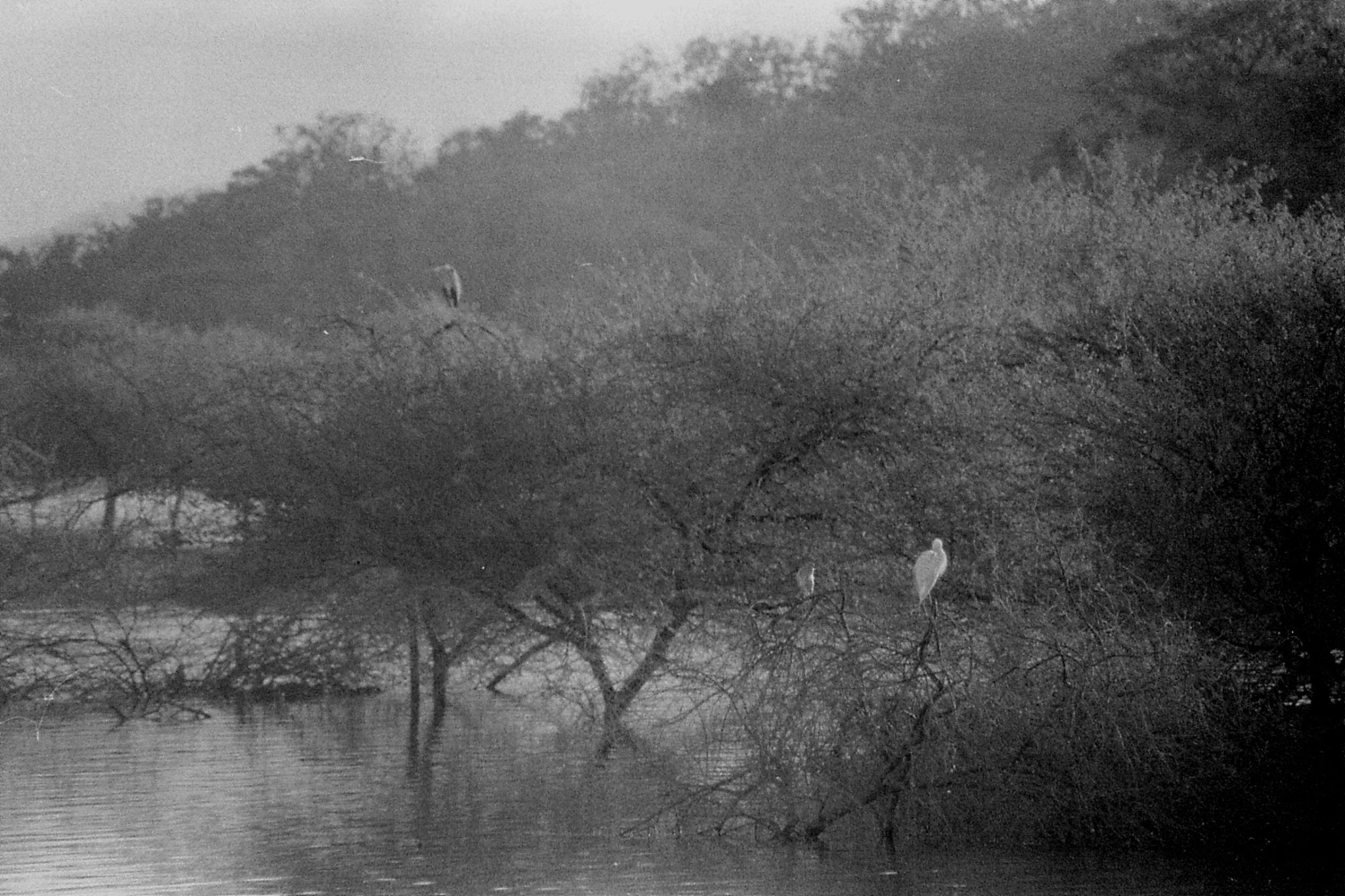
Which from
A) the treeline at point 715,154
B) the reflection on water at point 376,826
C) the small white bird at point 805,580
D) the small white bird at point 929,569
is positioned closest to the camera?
the reflection on water at point 376,826

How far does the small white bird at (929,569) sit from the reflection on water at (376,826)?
1590 millimetres

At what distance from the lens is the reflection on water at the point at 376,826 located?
11273mm

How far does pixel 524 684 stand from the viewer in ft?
74.9

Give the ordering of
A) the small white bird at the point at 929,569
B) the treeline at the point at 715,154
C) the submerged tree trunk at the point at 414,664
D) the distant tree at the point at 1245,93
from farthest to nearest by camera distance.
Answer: the treeline at the point at 715,154
the distant tree at the point at 1245,93
the submerged tree trunk at the point at 414,664
the small white bird at the point at 929,569

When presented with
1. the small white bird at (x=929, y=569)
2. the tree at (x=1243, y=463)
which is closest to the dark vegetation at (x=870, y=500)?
the tree at (x=1243, y=463)

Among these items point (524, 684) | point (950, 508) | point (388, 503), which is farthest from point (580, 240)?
point (950, 508)

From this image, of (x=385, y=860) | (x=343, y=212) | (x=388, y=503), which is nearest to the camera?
(x=385, y=860)

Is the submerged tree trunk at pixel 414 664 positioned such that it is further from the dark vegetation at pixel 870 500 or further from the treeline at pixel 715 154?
the treeline at pixel 715 154

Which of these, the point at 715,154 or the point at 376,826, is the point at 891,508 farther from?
the point at 715,154

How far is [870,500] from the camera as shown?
55.0 feet

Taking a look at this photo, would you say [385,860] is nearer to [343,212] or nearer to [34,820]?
[34,820]

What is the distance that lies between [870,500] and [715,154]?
107 feet

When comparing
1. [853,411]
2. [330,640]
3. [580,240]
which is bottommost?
[330,640]

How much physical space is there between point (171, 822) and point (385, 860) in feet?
8.00
